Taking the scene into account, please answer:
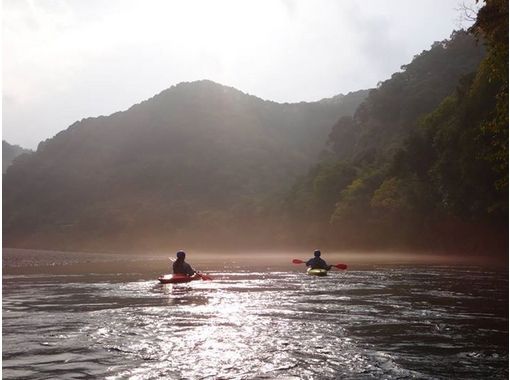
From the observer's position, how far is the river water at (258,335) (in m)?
7.24

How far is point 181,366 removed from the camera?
738 cm

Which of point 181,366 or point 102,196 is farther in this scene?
point 102,196

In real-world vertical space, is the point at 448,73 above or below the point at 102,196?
above

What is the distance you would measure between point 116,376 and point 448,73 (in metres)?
92.5

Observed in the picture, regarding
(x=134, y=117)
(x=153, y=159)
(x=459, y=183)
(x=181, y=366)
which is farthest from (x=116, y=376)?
(x=134, y=117)

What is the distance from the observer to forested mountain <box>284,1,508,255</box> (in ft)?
87.4

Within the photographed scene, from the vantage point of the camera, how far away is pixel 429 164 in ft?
170

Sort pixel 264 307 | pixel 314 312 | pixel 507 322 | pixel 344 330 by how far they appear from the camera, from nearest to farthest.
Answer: pixel 344 330 < pixel 507 322 < pixel 314 312 < pixel 264 307

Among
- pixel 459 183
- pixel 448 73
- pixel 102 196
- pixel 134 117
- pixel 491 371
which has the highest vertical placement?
pixel 134 117

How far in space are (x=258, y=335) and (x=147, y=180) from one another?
545 feet

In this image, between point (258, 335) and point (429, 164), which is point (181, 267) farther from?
point (429, 164)

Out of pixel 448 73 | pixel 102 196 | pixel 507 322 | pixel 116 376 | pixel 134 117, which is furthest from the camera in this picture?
pixel 134 117

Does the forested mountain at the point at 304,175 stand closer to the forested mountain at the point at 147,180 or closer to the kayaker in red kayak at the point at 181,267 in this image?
the forested mountain at the point at 147,180

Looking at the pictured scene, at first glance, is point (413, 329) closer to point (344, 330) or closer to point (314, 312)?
point (344, 330)
